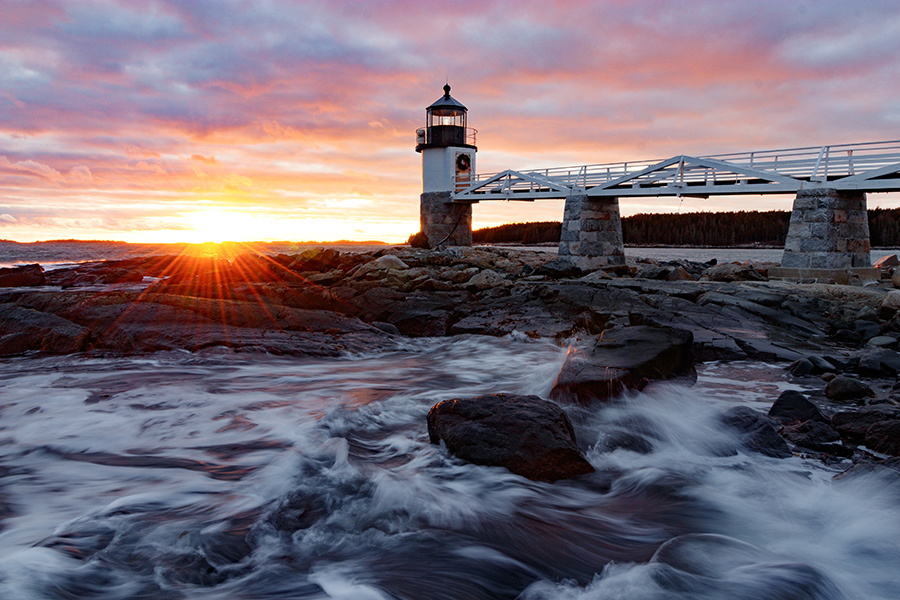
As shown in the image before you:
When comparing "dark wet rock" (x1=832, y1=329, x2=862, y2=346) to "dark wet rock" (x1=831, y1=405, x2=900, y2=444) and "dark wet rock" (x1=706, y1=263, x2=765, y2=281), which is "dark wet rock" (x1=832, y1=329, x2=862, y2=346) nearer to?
"dark wet rock" (x1=831, y1=405, x2=900, y2=444)

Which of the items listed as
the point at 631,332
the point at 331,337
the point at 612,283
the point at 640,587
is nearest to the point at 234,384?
the point at 331,337

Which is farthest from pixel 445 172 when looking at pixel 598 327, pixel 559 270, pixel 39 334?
pixel 39 334

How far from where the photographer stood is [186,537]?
11.3ft

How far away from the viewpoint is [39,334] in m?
8.25

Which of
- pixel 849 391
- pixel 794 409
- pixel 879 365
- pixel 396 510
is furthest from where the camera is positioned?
pixel 879 365

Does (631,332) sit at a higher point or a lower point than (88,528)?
higher

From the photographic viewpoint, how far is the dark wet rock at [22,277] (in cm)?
1709

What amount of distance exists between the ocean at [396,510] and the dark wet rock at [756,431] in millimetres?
102

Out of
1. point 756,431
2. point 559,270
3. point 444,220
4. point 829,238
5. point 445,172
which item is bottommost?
point 756,431

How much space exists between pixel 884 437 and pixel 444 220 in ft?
82.6

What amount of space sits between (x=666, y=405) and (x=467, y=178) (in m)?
24.8

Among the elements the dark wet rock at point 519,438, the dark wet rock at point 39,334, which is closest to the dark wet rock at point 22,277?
the dark wet rock at point 39,334

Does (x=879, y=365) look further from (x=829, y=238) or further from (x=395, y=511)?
(x=829, y=238)

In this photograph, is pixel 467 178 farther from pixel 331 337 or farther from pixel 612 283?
pixel 331 337
